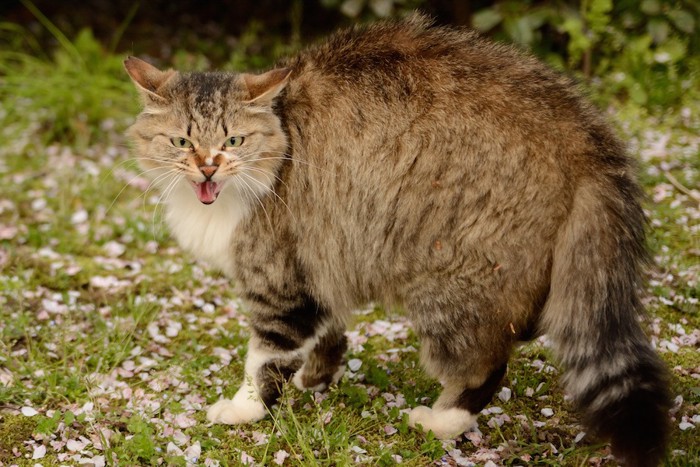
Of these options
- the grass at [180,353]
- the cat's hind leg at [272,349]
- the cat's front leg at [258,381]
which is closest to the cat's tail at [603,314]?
the grass at [180,353]

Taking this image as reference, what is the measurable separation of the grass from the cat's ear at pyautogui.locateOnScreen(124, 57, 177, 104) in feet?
2.57

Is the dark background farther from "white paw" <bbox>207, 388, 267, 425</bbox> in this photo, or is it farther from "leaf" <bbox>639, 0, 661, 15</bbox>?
"white paw" <bbox>207, 388, 267, 425</bbox>

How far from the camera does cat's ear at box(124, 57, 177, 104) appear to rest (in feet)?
10.8

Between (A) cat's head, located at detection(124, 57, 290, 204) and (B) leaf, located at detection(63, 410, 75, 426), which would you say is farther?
(B) leaf, located at detection(63, 410, 75, 426)

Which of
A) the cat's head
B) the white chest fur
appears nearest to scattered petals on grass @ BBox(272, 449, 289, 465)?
the white chest fur

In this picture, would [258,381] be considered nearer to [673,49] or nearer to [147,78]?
[147,78]

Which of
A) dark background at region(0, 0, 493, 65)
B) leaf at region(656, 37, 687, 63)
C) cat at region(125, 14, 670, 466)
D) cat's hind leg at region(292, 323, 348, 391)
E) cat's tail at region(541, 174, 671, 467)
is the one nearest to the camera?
cat's tail at region(541, 174, 671, 467)

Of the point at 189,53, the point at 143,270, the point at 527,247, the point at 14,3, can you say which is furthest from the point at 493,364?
the point at 14,3

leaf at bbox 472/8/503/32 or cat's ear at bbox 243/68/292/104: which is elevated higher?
leaf at bbox 472/8/503/32

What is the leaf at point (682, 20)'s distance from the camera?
567 cm

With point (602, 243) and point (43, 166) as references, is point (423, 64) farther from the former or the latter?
point (43, 166)

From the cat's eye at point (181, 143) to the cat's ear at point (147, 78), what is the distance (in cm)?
18

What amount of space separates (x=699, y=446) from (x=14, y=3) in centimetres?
751

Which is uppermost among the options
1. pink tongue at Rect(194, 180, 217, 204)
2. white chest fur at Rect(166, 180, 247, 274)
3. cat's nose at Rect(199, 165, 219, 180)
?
cat's nose at Rect(199, 165, 219, 180)
